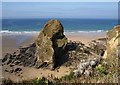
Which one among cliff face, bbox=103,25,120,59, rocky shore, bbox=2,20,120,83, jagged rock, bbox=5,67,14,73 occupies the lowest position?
jagged rock, bbox=5,67,14,73

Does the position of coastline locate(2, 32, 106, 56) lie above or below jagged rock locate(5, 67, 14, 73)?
above

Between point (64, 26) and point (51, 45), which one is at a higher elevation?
point (64, 26)

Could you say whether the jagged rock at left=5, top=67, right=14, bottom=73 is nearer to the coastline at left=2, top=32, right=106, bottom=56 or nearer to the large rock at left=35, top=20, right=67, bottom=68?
the large rock at left=35, top=20, right=67, bottom=68

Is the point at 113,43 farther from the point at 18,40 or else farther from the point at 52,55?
the point at 18,40

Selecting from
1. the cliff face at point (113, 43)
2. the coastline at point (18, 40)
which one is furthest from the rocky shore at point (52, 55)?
the coastline at point (18, 40)

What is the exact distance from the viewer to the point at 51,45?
20.1m

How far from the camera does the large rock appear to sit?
19.8m

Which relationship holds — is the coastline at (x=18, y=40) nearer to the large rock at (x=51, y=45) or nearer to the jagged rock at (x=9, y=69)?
the large rock at (x=51, y=45)

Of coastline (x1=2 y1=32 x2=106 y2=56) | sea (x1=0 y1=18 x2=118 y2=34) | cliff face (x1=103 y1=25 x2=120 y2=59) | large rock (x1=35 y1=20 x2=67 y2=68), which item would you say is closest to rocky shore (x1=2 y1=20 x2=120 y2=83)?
large rock (x1=35 y1=20 x2=67 y2=68)

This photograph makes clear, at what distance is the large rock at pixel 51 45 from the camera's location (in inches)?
779

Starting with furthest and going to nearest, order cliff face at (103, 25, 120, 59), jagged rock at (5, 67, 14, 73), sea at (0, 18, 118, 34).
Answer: sea at (0, 18, 118, 34)
jagged rock at (5, 67, 14, 73)
cliff face at (103, 25, 120, 59)

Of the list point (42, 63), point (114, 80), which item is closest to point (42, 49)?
point (42, 63)

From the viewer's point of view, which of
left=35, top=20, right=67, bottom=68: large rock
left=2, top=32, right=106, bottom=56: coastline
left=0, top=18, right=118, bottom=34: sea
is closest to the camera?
left=35, top=20, right=67, bottom=68: large rock

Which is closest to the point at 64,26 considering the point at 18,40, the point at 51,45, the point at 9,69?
the point at 18,40
